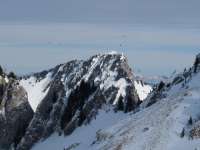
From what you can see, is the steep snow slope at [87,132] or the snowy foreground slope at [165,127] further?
the steep snow slope at [87,132]

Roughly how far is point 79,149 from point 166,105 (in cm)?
2776

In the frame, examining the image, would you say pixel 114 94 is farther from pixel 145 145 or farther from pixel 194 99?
pixel 145 145

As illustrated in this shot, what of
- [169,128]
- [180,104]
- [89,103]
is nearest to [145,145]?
[169,128]

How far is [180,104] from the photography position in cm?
11219

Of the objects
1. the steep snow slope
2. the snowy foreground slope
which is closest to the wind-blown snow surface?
the snowy foreground slope

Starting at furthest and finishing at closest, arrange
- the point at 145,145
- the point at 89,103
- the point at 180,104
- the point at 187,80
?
the point at 89,103, the point at 187,80, the point at 180,104, the point at 145,145

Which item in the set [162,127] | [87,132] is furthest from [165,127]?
[87,132]

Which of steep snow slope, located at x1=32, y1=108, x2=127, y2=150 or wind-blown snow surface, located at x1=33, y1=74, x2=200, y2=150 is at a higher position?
wind-blown snow surface, located at x1=33, y1=74, x2=200, y2=150

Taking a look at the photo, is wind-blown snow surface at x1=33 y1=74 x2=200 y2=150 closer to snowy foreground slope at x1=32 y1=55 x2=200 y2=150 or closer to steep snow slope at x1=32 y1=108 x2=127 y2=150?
snowy foreground slope at x1=32 y1=55 x2=200 y2=150

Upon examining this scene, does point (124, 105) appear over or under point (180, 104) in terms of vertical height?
under

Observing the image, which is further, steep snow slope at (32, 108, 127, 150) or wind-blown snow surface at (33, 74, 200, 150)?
steep snow slope at (32, 108, 127, 150)

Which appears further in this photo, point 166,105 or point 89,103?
point 89,103

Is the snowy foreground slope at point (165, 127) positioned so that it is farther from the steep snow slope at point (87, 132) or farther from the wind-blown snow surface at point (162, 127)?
the steep snow slope at point (87, 132)

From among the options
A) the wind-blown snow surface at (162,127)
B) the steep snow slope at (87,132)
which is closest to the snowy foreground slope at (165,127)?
the wind-blown snow surface at (162,127)
